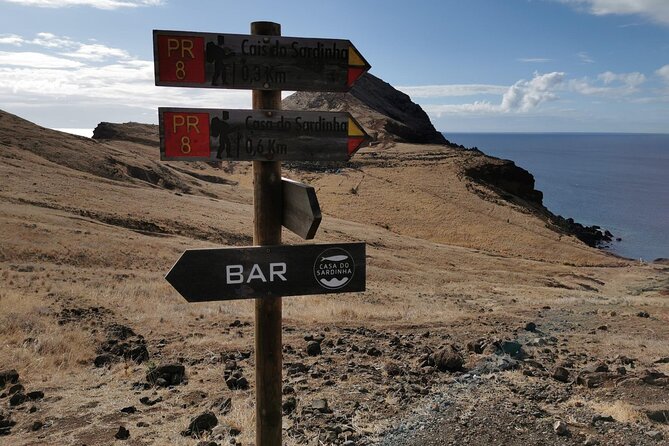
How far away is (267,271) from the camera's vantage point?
3.82 metres

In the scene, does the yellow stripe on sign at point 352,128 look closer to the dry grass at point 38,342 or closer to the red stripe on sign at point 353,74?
the red stripe on sign at point 353,74

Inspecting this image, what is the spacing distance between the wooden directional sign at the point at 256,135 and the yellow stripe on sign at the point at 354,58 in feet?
1.32

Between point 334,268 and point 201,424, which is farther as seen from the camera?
point 201,424

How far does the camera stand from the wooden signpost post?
3.61m

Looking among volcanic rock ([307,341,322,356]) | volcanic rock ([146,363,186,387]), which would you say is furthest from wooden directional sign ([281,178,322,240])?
volcanic rock ([307,341,322,356])

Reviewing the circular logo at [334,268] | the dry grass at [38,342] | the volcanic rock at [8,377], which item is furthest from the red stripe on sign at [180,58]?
the dry grass at [38,342]

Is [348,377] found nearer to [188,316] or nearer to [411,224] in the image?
[188,316]

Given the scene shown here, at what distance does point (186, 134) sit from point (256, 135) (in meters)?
0.50

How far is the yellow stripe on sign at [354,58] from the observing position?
399 cm

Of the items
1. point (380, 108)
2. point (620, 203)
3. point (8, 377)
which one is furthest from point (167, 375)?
point (380, 108)

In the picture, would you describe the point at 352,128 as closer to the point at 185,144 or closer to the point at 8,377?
the point at 185,144

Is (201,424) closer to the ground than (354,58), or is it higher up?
closer to the ground

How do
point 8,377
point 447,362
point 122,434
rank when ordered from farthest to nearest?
point 447,362 → point 8,377 → point 122,434

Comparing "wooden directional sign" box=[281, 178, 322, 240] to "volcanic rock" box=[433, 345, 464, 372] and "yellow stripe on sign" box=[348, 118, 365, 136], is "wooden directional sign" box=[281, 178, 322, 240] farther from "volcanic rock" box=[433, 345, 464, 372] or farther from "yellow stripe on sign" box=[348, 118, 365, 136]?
"volcanic rock" box=[433, 345, 464, 372]
